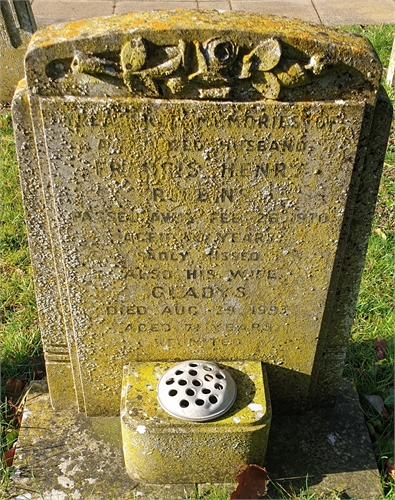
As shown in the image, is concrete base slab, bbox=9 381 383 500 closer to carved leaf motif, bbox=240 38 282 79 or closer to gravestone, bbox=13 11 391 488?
gravestone, bbox=13 11 391 488

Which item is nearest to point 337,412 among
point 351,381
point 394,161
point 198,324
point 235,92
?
point 351,381

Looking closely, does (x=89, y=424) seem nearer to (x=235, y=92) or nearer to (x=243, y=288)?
(x=243, y=288)

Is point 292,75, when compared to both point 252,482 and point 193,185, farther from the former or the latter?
point 252,482

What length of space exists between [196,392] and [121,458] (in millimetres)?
528

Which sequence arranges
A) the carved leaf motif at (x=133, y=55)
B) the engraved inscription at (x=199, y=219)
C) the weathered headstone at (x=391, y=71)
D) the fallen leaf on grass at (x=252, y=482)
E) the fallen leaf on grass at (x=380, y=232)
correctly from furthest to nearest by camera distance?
the weathered headstone at (x=391, y=71), the fallen leaf on grass at (x=380, y=232), the fallen leaf on grass at (x=252, y=482), the engraved inscription at (x=199, y=219), the carved leaf motif at (x=133, y=55)

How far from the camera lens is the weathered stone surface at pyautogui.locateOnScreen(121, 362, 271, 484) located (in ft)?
6.66

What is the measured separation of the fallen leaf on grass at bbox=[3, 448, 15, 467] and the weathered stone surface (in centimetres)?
55

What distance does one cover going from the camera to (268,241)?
198cm

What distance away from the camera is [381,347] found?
301 centimetres

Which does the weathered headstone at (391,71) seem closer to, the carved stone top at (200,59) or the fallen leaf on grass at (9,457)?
the carved stone top at (200,59)

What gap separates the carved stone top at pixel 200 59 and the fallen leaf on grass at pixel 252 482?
1393 millimetres

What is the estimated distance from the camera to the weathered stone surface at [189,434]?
2031 millimetres

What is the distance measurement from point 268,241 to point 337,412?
1.03 m

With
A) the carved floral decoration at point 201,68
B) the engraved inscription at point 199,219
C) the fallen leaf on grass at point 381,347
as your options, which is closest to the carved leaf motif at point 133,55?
the carved floral decoration at point 201,68
